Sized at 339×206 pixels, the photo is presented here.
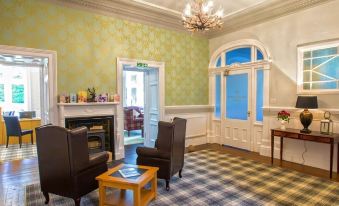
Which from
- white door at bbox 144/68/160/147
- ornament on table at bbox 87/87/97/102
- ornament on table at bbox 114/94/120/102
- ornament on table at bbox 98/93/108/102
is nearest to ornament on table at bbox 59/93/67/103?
ornament on table at bbox 87/87/97/102

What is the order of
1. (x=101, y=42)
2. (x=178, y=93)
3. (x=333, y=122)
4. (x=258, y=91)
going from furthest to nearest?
1. (x=178, y=93)
2. (x=258, y=91)
3. (x=101, y=42)
4. (x=333, y=122)

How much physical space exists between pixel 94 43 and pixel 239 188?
13.4 feet

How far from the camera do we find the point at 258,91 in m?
5.62

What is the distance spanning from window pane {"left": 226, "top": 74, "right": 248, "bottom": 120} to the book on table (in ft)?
12.8

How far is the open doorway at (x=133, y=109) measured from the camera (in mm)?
7465

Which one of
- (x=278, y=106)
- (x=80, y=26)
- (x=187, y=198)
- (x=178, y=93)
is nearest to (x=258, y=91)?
(x=278, y=106)

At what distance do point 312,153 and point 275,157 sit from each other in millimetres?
834

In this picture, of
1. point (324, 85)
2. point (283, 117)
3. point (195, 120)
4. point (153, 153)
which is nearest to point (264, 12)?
point (324, 85)

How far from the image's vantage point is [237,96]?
20.2 feet

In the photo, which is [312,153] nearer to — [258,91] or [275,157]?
[275,157]

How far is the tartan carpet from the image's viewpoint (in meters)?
3.11

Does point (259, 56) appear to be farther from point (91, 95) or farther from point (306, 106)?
point (91, 95)

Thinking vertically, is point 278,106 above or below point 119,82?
below

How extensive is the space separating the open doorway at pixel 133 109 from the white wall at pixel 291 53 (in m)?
3.50
